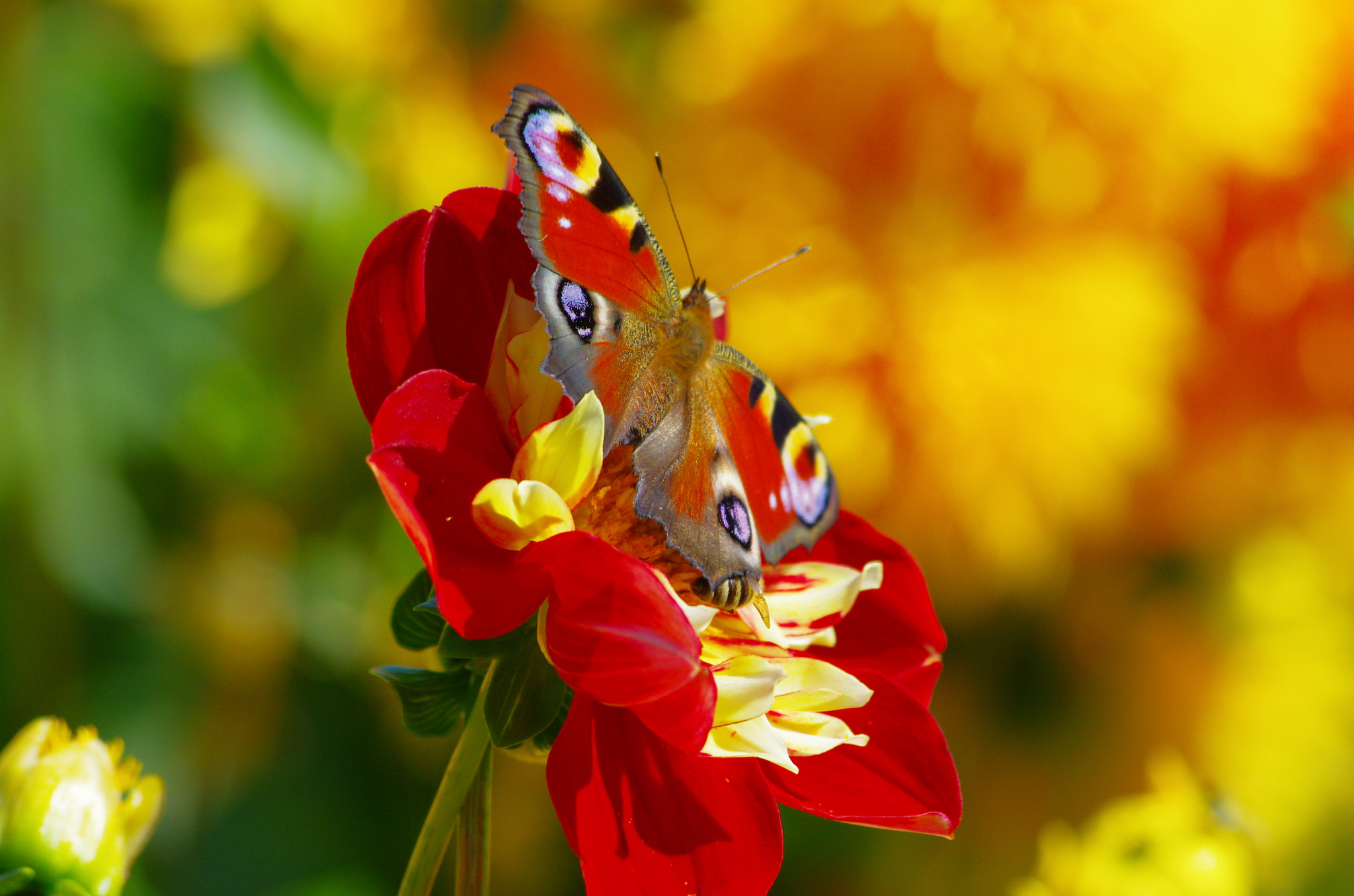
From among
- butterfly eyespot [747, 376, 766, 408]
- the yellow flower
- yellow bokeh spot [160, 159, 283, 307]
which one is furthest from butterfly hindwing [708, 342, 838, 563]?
yellow bokeh spot [160, 159, 283, 307]

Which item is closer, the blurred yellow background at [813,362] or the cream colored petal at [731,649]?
the cream colored petal at [731,649]

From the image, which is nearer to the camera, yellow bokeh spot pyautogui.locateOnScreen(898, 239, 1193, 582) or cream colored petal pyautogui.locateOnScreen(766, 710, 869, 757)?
cream colored petal pyautogui.locateOnScreen(766, 710, 869, 757)

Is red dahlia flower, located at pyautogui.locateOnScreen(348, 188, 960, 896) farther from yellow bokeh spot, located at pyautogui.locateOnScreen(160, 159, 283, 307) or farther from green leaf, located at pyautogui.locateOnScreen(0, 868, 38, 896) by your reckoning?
yellow bokeh spot, located at pyautogui.locateOnScreen(160, 159, 283, 307)

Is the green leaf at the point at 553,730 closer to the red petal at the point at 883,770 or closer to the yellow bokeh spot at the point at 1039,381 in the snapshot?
the red petal at the point at 883,770

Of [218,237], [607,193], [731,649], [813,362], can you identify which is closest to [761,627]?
[731,649]

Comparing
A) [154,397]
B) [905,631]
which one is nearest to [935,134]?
[905,631]

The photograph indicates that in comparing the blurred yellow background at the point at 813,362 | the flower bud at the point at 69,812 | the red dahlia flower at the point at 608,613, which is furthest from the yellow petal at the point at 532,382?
the blurred yellow background at the point at 813,362

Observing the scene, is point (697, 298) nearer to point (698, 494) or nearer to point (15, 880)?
point (698, 494)
